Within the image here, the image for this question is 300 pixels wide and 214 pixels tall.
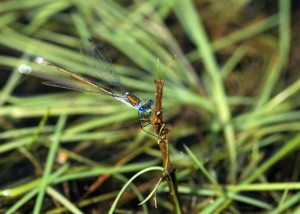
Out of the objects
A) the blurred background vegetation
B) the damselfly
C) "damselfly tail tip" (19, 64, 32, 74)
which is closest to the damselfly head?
the damselfly

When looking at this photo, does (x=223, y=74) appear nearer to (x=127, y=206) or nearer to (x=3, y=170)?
(x=127, y=206)

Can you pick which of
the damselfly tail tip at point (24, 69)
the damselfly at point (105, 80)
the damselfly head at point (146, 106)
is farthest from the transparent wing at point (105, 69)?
the damselfly tail tip at point (24, 69)

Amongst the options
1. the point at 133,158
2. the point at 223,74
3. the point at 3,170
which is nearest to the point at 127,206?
the point at 133,158

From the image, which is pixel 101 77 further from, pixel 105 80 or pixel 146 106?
pixel 146 106

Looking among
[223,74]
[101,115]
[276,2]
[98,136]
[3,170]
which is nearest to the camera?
[3,170]

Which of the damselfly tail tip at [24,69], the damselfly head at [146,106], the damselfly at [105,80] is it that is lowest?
the damselfly head at [146,106]

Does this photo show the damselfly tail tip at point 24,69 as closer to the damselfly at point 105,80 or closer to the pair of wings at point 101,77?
the damselfly at point 105,80

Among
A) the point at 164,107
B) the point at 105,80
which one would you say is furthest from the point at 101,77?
the point at 164,107

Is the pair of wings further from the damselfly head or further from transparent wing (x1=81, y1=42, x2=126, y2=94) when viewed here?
the damselfly head

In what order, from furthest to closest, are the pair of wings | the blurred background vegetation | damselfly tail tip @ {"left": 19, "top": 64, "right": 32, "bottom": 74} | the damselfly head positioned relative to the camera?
damselfly tail tip @ {"left": 19, "top": 64, "right": 32, "bottom": 74} < the blurred background vegetation < the pair of wings < the damselfly head
